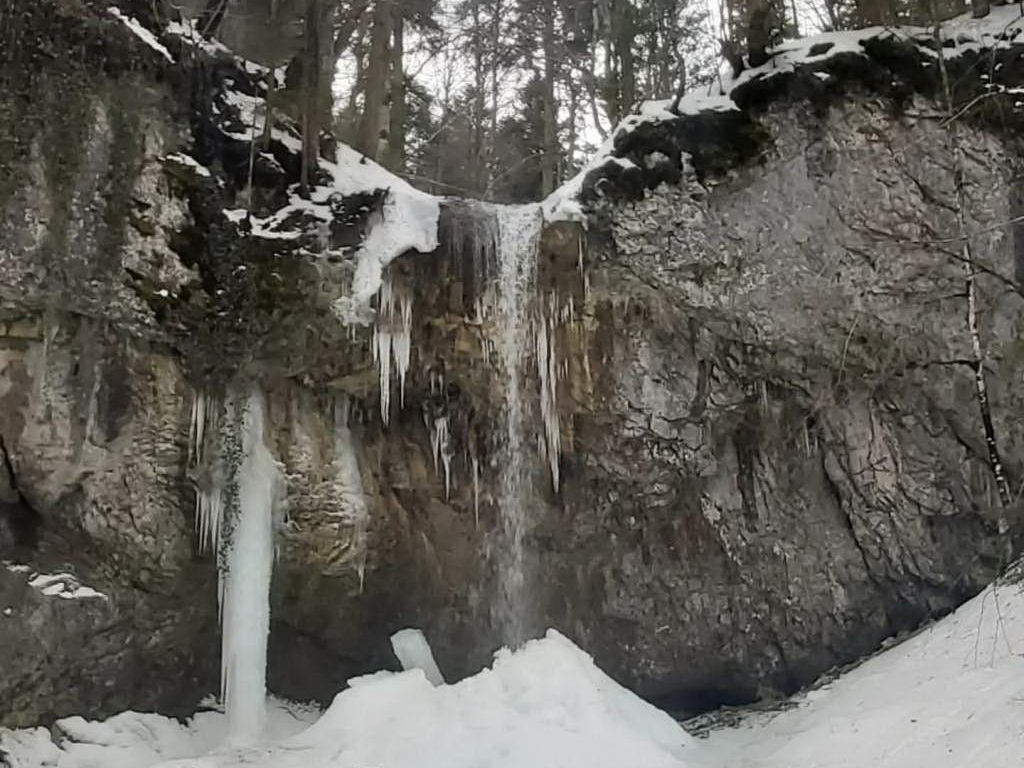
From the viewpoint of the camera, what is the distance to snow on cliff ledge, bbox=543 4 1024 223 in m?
9.56

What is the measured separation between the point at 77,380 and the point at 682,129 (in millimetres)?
6673

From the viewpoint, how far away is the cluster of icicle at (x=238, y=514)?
8.19 metres

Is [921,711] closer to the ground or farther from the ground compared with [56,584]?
closer to the ground

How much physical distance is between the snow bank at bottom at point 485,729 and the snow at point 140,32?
638cm

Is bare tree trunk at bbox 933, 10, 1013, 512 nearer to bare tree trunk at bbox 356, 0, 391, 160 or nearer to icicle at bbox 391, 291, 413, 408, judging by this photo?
icicle at bbox 391, 291, 413, 408

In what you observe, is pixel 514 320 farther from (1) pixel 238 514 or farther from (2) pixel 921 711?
(2) pixel 921 711

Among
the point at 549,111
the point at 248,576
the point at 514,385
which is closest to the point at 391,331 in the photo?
the point at 514,385

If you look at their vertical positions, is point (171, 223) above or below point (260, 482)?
above

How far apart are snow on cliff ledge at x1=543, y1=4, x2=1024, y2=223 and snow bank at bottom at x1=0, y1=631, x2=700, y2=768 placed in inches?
188

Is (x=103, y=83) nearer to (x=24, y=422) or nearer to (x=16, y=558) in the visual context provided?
(x=24, y=422)

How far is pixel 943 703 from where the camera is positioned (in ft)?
20.8

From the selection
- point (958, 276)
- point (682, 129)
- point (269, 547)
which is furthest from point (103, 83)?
point (958, 276)

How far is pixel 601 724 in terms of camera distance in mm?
6703

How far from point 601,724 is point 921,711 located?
2.31 metres
